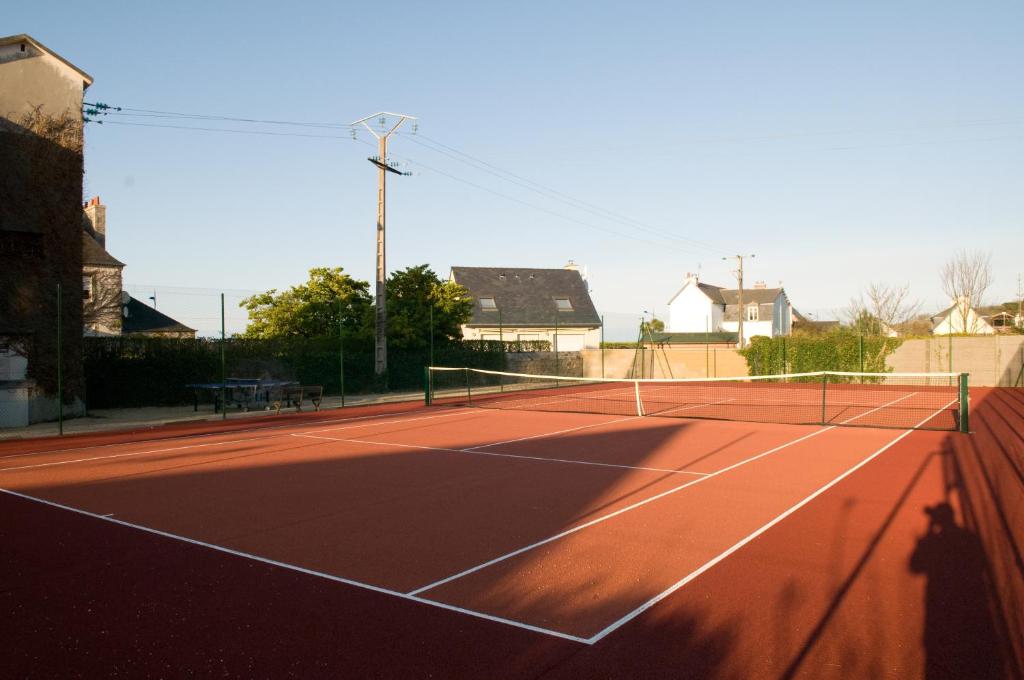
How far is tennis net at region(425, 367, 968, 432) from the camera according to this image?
19469 millimetres

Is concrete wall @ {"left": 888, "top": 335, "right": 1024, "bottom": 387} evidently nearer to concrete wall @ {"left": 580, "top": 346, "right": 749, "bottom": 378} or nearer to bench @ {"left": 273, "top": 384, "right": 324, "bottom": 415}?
concrete wall @ {"left": 580, "top": 346, "right": 749, "bottom": 378}

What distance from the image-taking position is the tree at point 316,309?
3438 centimetres

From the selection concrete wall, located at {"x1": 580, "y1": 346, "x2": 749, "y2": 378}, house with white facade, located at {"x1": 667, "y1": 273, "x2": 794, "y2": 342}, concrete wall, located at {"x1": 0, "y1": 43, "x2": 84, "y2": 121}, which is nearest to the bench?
concrete wall, located at {"x1": 0, "y1": 43, "x2": 84, "y2": 121}

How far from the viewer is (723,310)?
253 feet

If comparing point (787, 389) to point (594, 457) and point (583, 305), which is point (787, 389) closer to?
point (594, 457)

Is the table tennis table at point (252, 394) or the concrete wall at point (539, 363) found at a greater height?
the concrete wall at point (539, 363)

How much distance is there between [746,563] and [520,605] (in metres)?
2.34

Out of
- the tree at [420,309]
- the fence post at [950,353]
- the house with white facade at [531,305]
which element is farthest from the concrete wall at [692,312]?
the tree at [420,309]

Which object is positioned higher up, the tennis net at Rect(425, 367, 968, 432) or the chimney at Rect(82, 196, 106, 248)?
the chimney at Rect(82, 196, 106, 248)

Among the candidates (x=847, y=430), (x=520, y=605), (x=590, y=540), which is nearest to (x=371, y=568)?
(x=520, y=605)

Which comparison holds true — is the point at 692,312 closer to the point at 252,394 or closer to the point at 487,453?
the point at 252,394

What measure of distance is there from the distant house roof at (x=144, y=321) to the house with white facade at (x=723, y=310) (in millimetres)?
50392

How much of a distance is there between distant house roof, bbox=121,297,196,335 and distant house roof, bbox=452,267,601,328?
64.6 ft

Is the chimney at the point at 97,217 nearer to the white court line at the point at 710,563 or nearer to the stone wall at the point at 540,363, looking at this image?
the stone wall at the point at 540,363
